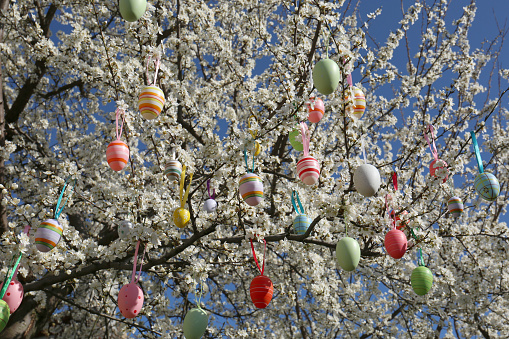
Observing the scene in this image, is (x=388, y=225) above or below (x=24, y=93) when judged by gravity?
below

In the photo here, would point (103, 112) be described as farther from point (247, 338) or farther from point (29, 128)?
point (247, 338)

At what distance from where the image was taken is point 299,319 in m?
6.61

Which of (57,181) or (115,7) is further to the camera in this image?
(115,7)

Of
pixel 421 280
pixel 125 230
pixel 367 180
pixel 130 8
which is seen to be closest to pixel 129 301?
pixel 125 230

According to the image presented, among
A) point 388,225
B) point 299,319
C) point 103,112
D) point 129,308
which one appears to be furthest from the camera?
point 103,112

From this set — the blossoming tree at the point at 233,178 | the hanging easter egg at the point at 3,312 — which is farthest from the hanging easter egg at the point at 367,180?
the hanging easter egg at the point at 3,312

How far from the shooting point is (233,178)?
372cm

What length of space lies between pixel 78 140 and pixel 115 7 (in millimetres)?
2675

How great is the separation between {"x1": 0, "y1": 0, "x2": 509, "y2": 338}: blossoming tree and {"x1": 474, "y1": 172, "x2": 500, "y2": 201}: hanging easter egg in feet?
1.70

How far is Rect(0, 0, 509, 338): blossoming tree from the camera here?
12.6 ft

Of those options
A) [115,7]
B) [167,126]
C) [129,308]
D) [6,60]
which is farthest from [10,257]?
[115,7]

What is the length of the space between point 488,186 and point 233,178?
224 centimetres

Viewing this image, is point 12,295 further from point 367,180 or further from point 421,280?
point 421,280

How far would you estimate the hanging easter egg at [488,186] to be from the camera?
3225 mm
